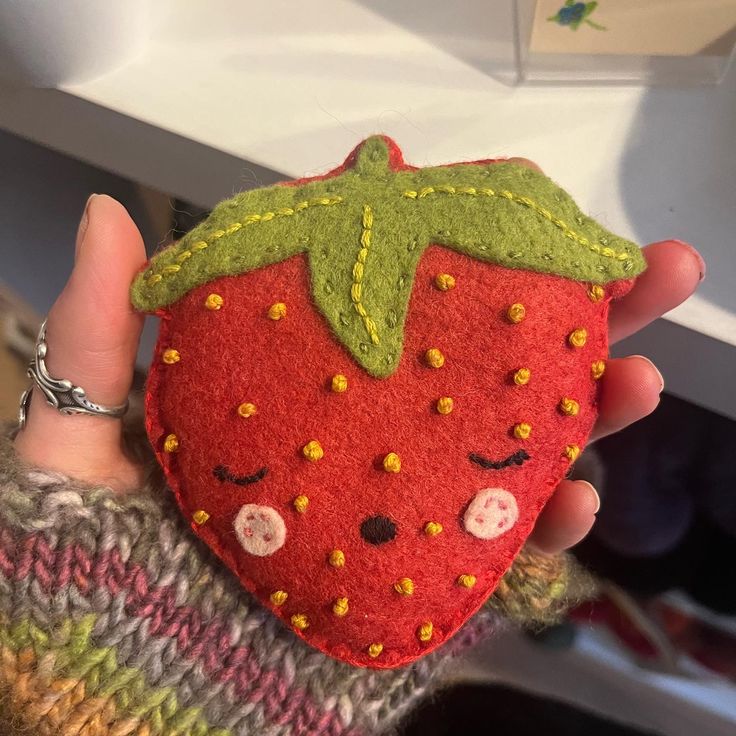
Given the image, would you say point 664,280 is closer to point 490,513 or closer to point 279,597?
point 490,513

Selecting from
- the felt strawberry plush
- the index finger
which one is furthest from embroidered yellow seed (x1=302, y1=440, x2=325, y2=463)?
the index finger

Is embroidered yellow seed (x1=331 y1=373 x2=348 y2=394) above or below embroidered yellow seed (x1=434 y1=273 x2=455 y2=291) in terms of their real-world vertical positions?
below

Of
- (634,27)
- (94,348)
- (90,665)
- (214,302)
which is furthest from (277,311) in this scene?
(634,27)

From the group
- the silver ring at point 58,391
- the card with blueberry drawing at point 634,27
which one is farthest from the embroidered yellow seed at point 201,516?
the card with blueberry drawing at point 634,27

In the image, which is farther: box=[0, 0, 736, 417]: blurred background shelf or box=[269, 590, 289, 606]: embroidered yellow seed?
box=[0, 0, 736, 417]: blurred background shelf

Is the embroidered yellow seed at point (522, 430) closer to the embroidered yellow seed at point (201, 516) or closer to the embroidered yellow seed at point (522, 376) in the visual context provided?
the embroidered yellow seed at point (522, 376)

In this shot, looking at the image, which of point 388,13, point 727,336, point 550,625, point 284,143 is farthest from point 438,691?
point 388,13

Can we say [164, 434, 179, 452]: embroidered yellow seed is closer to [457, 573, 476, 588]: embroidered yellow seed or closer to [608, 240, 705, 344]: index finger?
[457, 573, 476, 588]: embroidered yellow seed

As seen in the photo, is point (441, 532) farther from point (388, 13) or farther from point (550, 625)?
point (388, 13)
